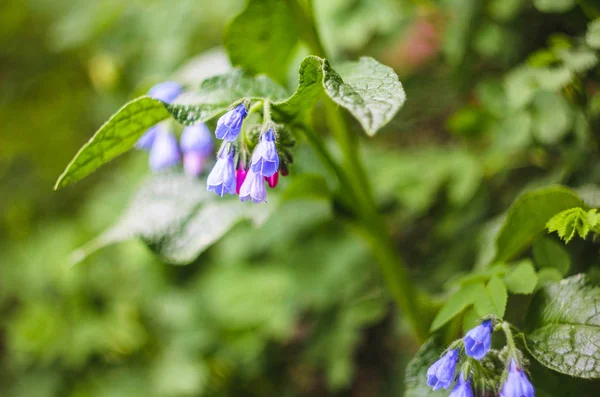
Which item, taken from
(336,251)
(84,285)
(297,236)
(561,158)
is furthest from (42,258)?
(561,158)

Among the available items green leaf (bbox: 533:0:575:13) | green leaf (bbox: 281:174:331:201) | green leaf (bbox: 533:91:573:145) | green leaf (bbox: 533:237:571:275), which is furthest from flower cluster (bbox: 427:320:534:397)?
green leaf (bbox: 533:0:575:13)

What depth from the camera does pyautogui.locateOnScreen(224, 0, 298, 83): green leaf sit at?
93 centimetres

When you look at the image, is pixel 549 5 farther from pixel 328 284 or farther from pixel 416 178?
pixel 328 284

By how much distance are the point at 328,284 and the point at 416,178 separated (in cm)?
46

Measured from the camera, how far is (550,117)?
1062 mm

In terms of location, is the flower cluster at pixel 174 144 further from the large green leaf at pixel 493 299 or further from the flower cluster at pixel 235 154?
the large green leaf at pixel 493 299

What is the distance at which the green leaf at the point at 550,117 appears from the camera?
1042mm

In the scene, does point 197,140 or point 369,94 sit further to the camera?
point 197,140

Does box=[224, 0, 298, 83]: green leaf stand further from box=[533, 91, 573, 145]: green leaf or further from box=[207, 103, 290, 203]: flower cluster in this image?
box=[533, 91, 573, 145]: green leaf

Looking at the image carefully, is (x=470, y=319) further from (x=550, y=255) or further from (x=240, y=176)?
(x=240, y=176)

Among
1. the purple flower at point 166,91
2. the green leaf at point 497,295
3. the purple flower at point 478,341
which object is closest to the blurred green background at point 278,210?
the purple flower at point 166,91

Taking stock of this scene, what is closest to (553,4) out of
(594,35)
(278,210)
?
(594,35)

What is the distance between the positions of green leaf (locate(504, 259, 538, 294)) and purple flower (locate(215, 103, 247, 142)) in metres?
0.45

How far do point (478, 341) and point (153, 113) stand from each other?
1.82ft
